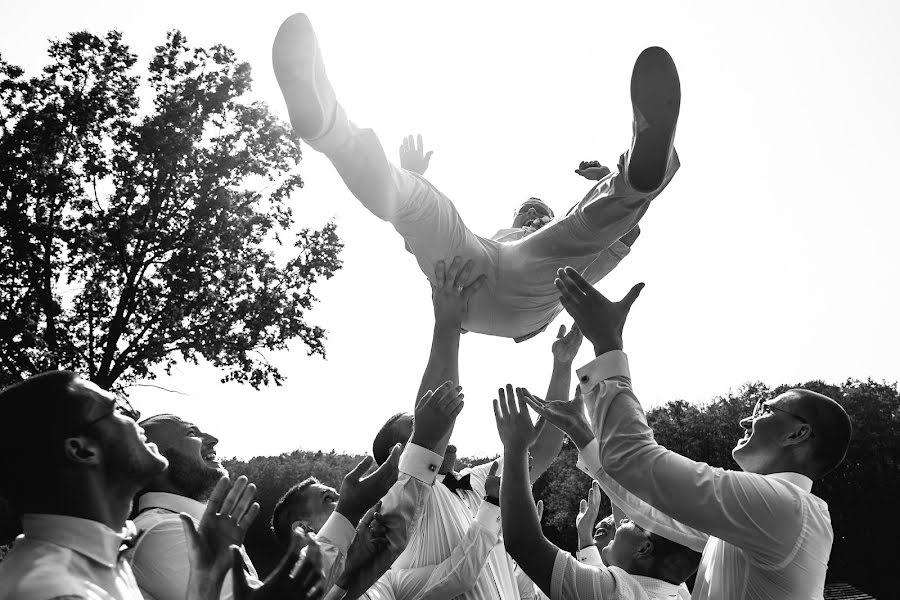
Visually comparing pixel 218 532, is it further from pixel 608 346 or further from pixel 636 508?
pixel 636 508

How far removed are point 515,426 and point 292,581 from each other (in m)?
1.92

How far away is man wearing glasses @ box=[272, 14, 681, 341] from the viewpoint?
3.95m

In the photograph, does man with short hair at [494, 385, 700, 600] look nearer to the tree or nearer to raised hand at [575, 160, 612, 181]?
raised hand at [575, 160, 612, 181]

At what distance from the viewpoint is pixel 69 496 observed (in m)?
2.44

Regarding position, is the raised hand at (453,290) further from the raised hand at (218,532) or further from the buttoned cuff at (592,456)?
the raised hand at (218,532)

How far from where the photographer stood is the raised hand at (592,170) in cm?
492

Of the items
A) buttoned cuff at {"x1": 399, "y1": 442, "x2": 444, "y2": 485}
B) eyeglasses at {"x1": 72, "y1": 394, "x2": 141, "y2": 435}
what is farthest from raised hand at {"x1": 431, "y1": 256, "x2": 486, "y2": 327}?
eyeglasses at {"x1": 72, "y1": 394, "x2": 141, "y2": 435}

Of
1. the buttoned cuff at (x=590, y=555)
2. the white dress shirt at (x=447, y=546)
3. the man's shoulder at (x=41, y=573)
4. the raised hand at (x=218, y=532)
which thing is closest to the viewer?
the man's shoulder at (x=41, y=573)

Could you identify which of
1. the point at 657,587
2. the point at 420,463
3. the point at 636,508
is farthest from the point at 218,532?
the point at 657,587

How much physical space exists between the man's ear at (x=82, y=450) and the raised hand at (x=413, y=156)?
335 cm

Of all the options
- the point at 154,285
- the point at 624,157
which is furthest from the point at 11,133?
the point at 624,157

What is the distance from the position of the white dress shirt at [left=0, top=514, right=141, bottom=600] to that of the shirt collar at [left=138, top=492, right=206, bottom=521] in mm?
1630

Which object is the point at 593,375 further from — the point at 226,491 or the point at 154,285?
the point at 154,285

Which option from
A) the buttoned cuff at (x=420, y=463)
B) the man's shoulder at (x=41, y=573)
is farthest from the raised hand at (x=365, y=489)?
the man's shoulder at (x=41, y=573)
